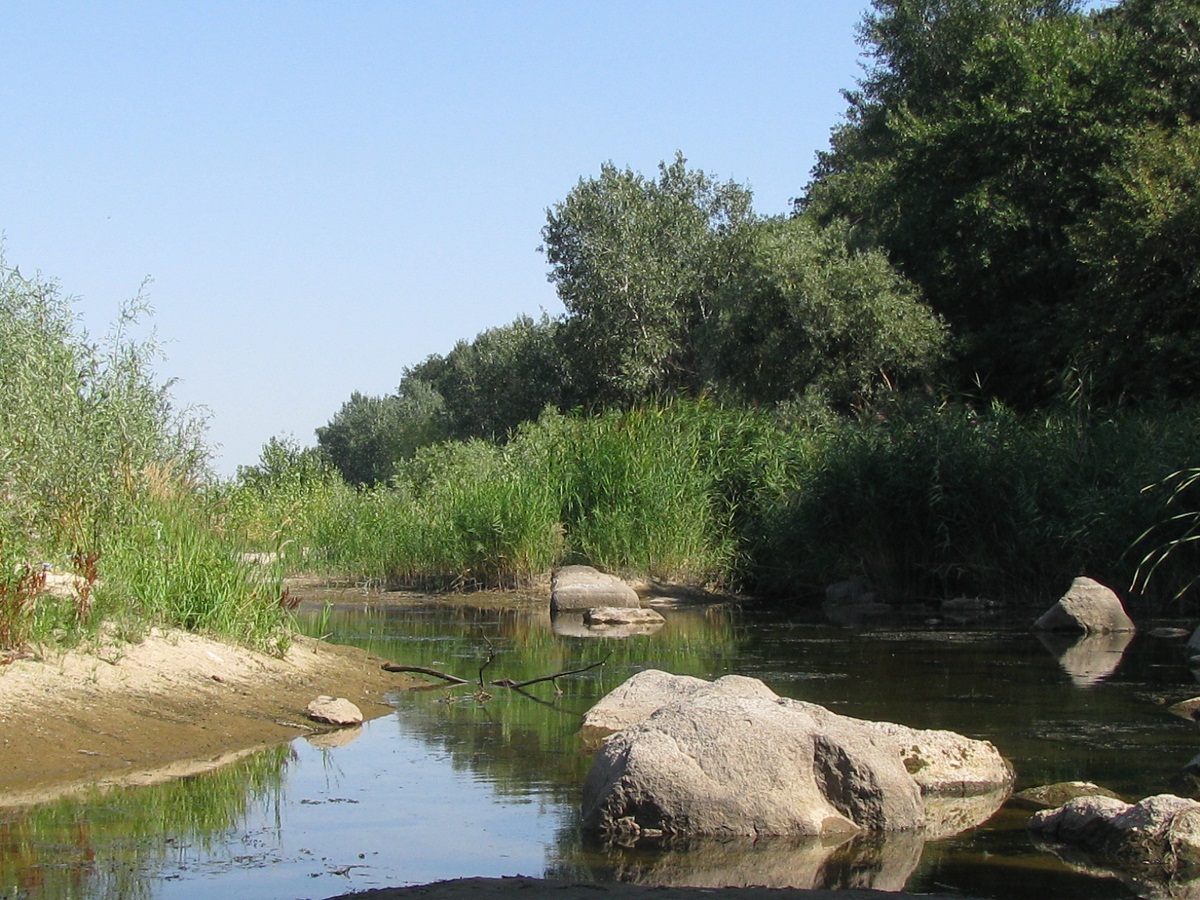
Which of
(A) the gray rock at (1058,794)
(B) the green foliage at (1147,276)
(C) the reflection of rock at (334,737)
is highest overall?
(B) the green foliage at (1147,276)

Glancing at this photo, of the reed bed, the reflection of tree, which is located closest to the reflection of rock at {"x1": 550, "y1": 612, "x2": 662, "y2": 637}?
the reed bed

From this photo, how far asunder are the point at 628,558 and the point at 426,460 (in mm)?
13976

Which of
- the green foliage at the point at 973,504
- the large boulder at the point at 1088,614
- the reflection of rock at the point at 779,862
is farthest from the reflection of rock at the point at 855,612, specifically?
the reflection of rock at the point at 779,862

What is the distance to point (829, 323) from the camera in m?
28.8

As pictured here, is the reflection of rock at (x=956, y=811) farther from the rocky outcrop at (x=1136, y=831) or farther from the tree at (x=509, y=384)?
the tree at (x=509, y=384)

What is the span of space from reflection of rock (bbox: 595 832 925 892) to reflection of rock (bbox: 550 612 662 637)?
32.9ft

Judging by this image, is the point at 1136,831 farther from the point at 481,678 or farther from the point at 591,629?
the point at 591,629

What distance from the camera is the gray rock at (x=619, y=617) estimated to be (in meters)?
18.4

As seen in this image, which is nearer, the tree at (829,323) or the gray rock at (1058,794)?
the gray rock at (1058,794)

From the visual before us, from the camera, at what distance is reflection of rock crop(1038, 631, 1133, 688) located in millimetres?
12984

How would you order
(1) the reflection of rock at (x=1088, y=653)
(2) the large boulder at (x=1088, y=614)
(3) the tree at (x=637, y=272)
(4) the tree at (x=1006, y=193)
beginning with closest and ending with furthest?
(1) the reflection of rock at (x=1088, y=653) < (2) the large boulder at (x=1088, y=614) < (4) the tree at (x=1006, y=193) < (3) the tree at (x=637, y=272)

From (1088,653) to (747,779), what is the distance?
8.93 metres

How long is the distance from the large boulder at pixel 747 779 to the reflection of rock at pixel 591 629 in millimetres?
9447

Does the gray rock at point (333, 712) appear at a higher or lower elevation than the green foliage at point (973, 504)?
lower
